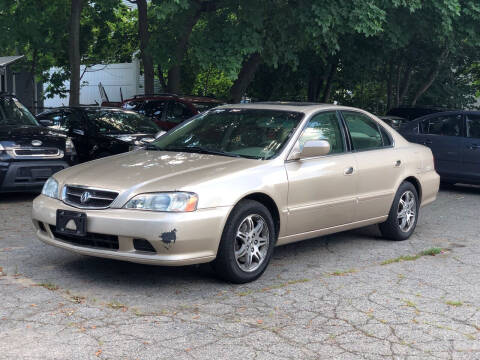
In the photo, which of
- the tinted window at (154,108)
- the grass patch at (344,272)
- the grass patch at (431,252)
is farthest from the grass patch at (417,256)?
the tinted window at (154,108)

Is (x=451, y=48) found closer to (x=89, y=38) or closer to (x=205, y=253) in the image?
(x=89, y=38)

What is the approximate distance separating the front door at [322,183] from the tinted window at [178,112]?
8.09m

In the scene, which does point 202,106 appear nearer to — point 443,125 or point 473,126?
point 443,125

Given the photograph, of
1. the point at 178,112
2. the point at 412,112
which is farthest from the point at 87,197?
the point at 412,112

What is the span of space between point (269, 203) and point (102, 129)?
6.73 meters

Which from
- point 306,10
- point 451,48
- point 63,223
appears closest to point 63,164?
point 63,223

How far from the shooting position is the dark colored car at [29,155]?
9.90 m

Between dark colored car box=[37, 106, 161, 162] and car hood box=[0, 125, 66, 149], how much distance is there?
1356mm

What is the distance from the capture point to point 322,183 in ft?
22.2

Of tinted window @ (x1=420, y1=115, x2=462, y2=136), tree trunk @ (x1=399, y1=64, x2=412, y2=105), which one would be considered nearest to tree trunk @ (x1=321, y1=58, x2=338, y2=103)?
tree trunk @ (x1=399, y1=64, x2=412, y2=105)

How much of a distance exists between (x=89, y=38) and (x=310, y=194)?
17.3 m

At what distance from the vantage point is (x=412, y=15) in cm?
1590

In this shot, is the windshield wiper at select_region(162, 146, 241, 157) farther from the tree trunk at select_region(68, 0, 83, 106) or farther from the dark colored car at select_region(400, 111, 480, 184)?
the tree trunk at select_region(68, 0, 83, 106)

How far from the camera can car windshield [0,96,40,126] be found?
11.1 m
